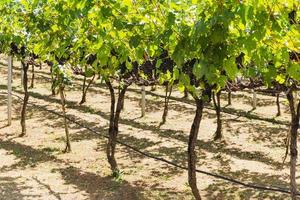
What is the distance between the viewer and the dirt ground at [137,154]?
406 inches

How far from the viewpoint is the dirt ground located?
1032 cm

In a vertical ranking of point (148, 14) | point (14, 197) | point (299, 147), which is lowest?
point (14, 197)

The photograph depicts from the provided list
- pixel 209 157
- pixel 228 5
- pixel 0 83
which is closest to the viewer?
pixel 228 5

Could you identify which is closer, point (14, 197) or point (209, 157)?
point (14, 197)

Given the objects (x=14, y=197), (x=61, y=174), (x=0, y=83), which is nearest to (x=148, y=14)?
(x=14, y=197)

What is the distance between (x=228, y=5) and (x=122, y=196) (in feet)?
23.1

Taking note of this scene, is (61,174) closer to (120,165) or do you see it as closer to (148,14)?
(120,165)

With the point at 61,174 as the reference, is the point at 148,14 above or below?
above

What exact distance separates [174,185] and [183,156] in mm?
2715

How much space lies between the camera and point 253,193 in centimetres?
1008

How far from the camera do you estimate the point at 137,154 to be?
13.4m

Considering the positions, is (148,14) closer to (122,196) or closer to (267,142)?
(122,196)

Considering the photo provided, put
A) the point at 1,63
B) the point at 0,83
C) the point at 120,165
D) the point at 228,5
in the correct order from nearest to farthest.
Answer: the point at 228,5
the point at 120,165
the point at 0,83
the point at 1,63

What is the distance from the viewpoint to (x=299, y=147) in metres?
14.8
